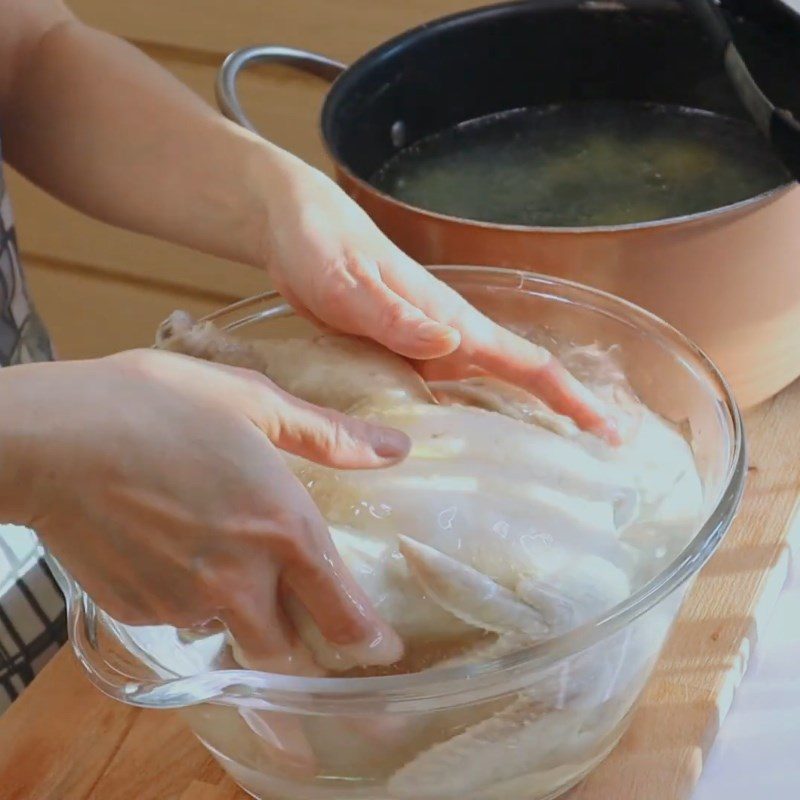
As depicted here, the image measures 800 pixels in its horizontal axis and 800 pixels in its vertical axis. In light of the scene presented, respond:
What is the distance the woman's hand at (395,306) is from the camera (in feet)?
1.95

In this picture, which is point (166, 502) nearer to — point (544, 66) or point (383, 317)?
point (383, 317)

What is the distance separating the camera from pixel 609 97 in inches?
32.2

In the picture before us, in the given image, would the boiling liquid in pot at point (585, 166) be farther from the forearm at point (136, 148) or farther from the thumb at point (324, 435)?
the thumb at point (324, 435)

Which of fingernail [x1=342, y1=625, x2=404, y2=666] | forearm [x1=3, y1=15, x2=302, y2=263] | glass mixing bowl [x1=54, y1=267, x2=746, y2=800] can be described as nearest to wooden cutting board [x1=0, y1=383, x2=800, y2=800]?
glass mixing bowl [x1=54, y1=267, x2=746, y2=800]

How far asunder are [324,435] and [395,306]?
126mm

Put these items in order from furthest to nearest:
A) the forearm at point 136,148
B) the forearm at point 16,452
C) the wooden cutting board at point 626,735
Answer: the forearm at point 136,148 → the wooden cutting board at point 626,735 → the forearm at point 16,452

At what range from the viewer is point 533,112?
2.68 ft

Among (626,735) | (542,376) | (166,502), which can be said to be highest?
(166,502)

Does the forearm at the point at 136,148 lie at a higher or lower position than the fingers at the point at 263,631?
higher

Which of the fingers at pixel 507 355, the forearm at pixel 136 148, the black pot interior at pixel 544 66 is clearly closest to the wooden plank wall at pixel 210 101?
the black pot interior at pixel 544 66

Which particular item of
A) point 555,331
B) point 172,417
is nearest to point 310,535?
point 172,417

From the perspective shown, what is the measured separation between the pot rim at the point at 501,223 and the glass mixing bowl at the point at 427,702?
96 millimetres

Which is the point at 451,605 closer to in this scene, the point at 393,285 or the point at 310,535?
the point at 310,535

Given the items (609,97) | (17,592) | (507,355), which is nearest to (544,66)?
(609,97)
